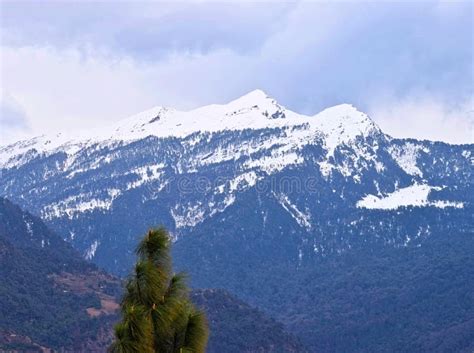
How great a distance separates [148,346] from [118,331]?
1.01 meters

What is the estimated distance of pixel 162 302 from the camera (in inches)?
1385

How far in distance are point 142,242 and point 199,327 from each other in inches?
102

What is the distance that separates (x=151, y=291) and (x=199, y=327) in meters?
1.52

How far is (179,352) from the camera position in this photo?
114 feet

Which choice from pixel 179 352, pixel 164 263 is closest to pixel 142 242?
pixel 164 263

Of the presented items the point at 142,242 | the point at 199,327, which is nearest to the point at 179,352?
the point at 199,327

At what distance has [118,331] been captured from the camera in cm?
3353

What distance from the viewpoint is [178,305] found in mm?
35188

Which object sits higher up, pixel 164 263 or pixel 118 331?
pixel 164 263

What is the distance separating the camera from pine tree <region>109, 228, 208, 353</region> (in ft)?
114

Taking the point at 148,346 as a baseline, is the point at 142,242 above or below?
above

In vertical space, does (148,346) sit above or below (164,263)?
below

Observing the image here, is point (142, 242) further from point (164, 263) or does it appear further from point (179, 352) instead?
point (179, 352)

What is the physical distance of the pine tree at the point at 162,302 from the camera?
34.8m
